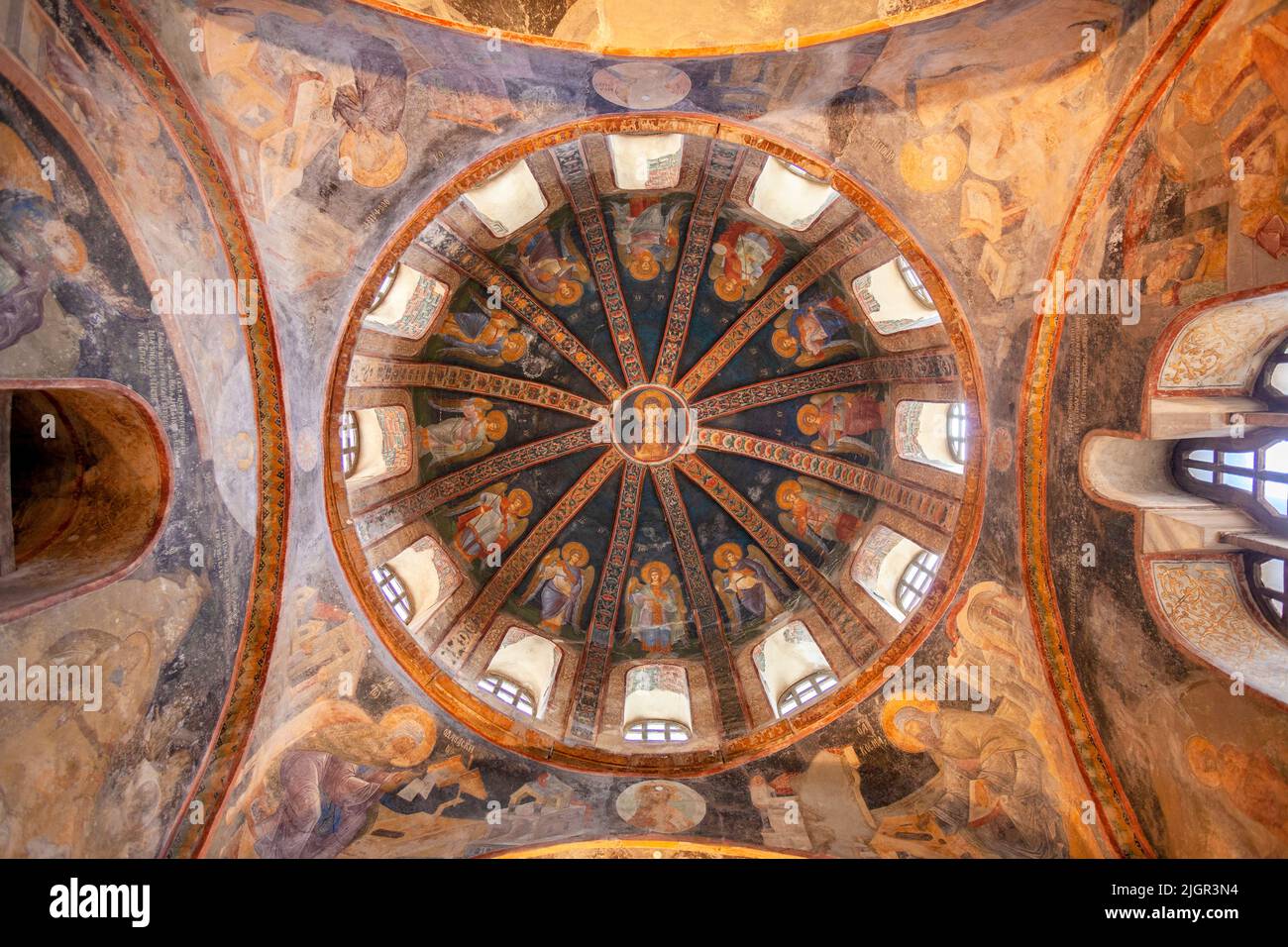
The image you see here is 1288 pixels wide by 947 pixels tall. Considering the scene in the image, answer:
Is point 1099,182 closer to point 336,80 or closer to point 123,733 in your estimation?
point 336,80

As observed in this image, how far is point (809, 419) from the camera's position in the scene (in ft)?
49.4

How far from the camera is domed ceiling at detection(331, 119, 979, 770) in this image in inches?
454

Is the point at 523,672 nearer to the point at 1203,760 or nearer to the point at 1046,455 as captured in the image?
the point at 1046,455

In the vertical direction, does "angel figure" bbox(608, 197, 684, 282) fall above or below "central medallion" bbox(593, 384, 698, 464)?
above

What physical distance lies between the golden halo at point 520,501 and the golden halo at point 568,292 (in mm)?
3701

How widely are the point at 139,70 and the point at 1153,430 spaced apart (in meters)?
9.97

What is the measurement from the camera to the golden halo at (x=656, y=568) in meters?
15.4

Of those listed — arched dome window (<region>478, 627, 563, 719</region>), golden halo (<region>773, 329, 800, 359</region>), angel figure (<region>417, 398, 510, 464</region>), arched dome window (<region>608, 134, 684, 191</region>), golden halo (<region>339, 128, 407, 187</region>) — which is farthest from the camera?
golden halo (<region>773, 329, 800, 359</region>)

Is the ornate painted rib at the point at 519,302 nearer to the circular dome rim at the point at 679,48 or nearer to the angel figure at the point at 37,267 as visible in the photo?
the circular dome rim at the point at 679,48

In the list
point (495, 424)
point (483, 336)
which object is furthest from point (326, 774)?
point (483, 336)

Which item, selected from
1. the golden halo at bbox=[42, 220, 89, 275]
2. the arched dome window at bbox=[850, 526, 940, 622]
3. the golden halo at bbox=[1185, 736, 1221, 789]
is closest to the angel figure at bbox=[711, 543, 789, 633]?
the arched dome window at bbox=[850, 526, 940, 622]

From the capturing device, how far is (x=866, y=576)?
42.7 feet

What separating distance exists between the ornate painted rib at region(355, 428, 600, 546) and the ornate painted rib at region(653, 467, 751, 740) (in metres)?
1.91

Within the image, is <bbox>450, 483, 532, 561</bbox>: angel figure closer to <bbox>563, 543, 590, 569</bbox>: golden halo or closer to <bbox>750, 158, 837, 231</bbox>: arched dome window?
<bbox>563, 543, 590, 569</bbox>: golden halo
